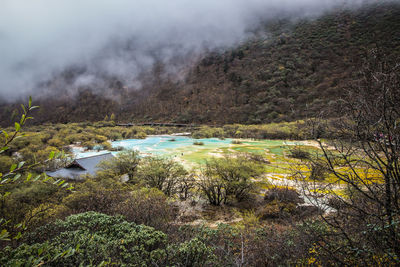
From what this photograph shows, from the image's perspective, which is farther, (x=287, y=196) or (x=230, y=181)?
(x=230, y=181)

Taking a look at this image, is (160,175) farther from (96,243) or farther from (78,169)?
(96,243)

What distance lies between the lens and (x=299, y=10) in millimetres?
161000

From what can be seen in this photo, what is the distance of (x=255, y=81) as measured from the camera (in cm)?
10156

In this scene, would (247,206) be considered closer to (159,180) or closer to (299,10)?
(159,180)

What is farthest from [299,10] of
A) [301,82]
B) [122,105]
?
[122,105]

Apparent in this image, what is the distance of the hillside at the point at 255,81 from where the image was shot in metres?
81.2

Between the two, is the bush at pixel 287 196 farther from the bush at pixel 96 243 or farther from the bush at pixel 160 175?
the bush at pixel 96 243

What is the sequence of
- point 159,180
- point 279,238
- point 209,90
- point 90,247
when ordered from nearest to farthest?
1. point 90,247
2. point 279,238
3. point 159,180
4. point 209,90

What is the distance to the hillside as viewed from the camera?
81.2m

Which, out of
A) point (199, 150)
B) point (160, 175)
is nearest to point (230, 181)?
point (160, 175)

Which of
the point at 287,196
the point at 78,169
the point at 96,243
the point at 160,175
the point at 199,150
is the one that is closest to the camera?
the point at 96,243

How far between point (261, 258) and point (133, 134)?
199 feet

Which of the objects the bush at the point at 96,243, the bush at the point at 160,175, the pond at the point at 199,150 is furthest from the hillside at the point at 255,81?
the bush at the point at 96,243

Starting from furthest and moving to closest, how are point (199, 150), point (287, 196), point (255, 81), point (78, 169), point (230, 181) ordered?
point (255, 81) → point (199, 150) → point (78, 169) → point (230, 181) → point (287, 196)
